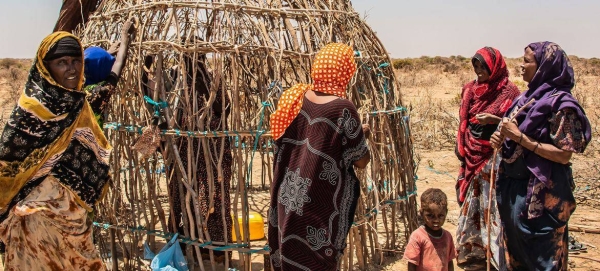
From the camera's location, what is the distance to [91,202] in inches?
130

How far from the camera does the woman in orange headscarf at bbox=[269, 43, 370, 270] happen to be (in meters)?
2.82

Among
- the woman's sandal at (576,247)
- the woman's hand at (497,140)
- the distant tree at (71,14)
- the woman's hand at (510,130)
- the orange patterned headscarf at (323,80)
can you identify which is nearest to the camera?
the orange patterned headscarf at (323,80)

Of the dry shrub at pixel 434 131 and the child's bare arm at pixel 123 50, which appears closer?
the child's bare arm at pixel 123 50

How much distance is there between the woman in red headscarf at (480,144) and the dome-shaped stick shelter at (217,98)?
21.1 inches

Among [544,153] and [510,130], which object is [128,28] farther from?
[544,153]

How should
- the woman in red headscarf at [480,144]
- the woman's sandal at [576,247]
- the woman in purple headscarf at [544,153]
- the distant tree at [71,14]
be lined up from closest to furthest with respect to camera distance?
the woman in purple headscarf at [544,153]
the woman in red headscarf at [480,144]
the distant tree at [71,14]
the woman's sandal at [576,247]

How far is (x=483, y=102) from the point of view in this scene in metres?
4.49

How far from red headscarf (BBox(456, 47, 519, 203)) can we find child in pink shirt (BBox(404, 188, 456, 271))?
1.19m

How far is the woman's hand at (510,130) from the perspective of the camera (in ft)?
11.4

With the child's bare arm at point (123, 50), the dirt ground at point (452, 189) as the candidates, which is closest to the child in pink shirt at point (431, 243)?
the dirt ground at point (452, 189)

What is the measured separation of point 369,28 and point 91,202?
280 cm

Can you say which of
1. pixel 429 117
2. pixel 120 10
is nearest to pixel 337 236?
pixel 120 10

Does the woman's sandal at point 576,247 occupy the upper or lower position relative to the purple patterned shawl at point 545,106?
lower

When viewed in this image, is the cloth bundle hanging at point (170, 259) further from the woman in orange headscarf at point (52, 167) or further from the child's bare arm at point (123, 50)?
the child's bare arm at point (123, 50)
